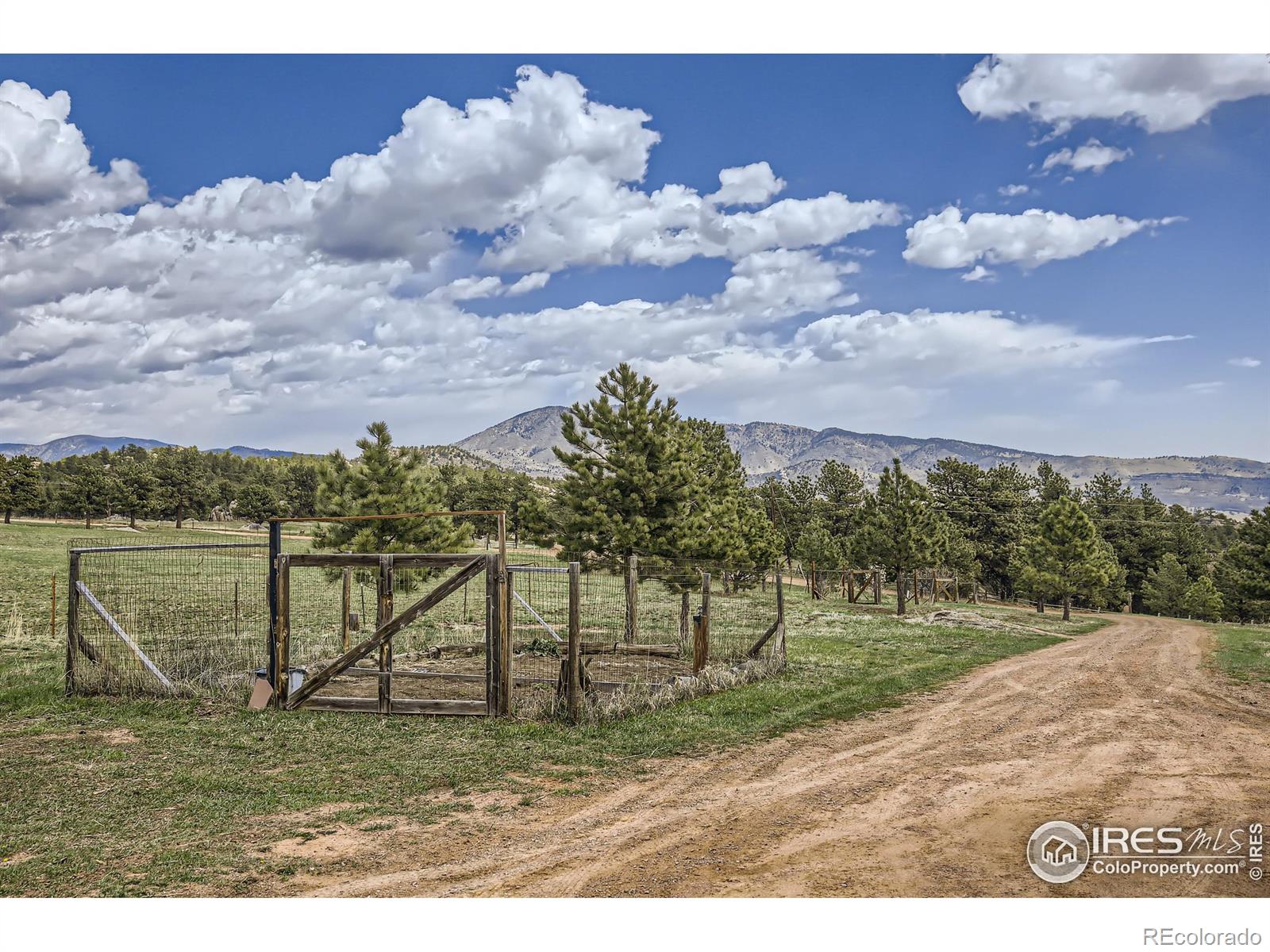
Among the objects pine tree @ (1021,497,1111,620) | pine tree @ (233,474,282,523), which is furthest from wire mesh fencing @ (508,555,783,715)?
pine tree @ (233,474,282,523)

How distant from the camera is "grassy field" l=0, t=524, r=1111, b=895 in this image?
568 centimetres

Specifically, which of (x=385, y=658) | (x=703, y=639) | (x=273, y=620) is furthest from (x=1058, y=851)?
(x=273, y=620)

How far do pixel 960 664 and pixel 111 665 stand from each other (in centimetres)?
1546

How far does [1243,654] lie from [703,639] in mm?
15531

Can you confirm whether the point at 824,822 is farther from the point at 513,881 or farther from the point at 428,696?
the point at 428,696

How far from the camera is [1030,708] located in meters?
11.3

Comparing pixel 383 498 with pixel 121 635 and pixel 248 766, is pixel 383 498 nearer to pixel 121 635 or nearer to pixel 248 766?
pixel 121 635

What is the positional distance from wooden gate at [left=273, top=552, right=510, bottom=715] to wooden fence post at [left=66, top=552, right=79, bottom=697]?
3402mm

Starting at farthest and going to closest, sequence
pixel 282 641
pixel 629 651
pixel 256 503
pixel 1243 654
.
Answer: pixel 256 503, pixel 1243 654, pixel 629 651, pixel 282 641

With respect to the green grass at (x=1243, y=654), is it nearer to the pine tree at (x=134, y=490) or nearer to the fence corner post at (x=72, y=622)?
the fence corner post at (x=72, y=622)

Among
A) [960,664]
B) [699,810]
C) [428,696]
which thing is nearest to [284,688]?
[428,696]

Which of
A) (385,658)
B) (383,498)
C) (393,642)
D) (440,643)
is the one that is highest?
(383,498)

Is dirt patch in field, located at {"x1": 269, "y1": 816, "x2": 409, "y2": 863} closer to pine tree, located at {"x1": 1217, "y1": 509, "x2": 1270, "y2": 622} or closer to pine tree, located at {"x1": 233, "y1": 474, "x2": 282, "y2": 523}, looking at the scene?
pine tree, located at {"x1": 1217, "y1": 509, "x2": 1270, "y2": 622}

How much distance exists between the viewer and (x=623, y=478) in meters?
19.5
